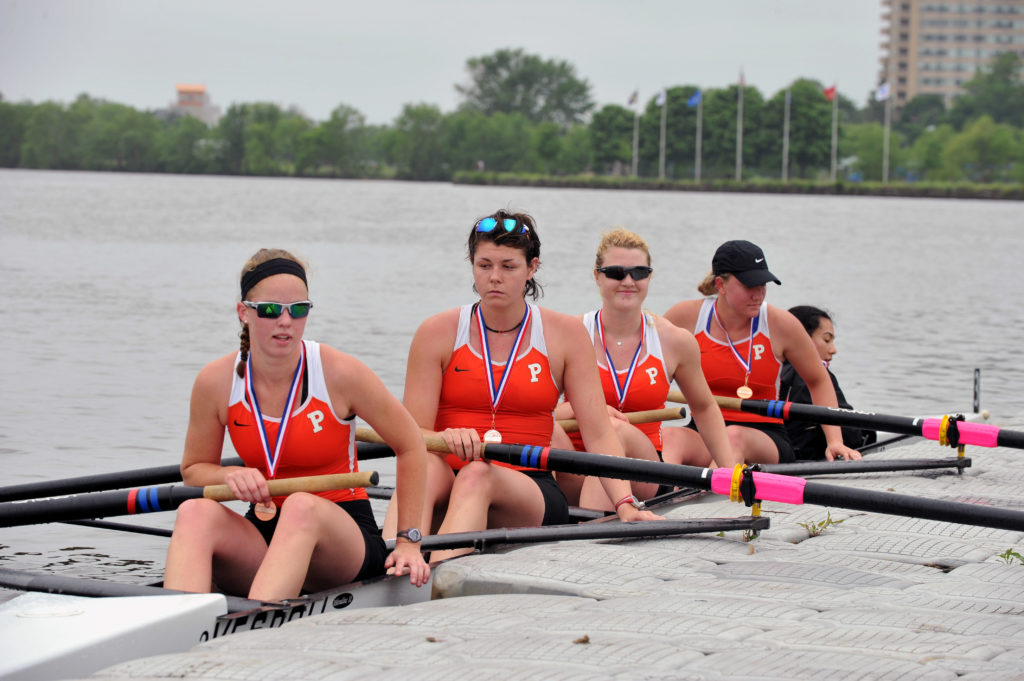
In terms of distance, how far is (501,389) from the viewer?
5547mm

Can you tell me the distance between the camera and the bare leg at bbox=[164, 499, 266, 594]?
4367mm

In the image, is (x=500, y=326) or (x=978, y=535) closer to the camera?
(x=500, y=326)

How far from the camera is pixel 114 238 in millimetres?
38812

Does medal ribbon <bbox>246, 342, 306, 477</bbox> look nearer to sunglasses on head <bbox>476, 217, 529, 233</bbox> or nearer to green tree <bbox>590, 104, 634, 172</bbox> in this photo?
sunglasses on head <bbox>476, 217, 529, 233</bbox>

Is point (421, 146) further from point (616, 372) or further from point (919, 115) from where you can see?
point (616, 372)

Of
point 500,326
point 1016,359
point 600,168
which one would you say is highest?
point 600,168

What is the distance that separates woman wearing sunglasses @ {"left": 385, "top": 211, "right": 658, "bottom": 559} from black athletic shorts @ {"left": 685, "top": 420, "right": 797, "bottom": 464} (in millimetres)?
2112

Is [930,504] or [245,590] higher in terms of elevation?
[930,504]

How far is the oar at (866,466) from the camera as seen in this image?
23.4 ft

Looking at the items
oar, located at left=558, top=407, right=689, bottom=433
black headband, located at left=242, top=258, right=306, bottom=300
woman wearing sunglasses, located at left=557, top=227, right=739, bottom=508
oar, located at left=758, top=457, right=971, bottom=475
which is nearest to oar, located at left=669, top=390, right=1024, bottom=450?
oar, located at left=758, top=457, right=971, bottom=475

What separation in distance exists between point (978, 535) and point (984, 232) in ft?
181

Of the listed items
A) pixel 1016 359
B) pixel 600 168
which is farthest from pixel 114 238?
pixel 600 168

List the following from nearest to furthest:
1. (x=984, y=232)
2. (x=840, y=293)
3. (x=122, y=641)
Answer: (x=122, y=641)
(x=840, y=293)
(x=984, y=232)

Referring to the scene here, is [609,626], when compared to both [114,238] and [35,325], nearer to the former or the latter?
[35,325]
